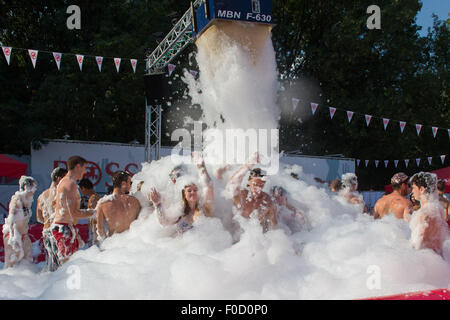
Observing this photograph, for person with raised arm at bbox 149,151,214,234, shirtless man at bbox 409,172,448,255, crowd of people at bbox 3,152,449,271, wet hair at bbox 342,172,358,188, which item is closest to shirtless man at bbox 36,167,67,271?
crowd of people at bbox 3,152,449,271

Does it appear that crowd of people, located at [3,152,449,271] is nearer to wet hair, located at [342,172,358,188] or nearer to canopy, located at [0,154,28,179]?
wet hair, located at [342,172,358,188]

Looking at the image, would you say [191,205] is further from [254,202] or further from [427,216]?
[427,216]

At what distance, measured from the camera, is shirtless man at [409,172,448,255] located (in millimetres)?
3635

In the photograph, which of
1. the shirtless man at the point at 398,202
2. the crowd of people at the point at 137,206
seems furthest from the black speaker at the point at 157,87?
the shirtless man at the point at 398,202

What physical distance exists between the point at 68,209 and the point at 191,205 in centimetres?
137

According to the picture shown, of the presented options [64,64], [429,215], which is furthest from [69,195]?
[64,64]

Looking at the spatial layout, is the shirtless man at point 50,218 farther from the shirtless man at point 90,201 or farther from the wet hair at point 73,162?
the wet hair at point 73,162

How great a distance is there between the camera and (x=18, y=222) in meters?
5.59

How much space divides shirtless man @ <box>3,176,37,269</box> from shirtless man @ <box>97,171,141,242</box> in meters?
1.44

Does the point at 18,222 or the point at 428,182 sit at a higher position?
the point at 428,182

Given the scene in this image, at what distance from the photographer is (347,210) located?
6.23m

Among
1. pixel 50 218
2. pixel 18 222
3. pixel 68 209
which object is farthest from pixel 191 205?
pixel 18 222
